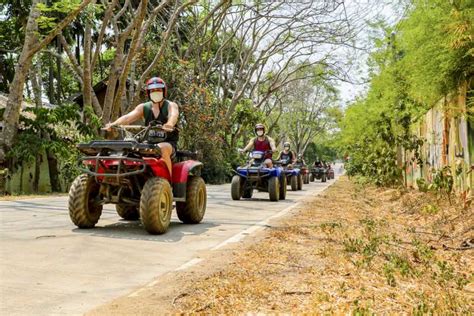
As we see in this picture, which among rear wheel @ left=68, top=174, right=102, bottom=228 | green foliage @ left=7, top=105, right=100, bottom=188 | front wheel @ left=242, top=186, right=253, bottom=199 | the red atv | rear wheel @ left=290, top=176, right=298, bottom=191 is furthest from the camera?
rear wheel @ left=290, top=176, right=298, bottom=191

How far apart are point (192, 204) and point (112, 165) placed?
1.57 m

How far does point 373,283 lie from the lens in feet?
14.1

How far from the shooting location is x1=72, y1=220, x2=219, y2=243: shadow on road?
22.2ft

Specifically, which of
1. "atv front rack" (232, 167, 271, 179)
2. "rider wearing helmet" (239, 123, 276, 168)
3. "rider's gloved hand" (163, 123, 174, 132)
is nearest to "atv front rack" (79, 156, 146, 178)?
"rider's gloved hand" (163, 123, 174, 132)

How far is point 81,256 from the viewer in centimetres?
535

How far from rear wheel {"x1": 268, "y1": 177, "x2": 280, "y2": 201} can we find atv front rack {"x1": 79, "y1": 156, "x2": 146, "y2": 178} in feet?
24.1

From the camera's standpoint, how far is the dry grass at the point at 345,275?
3.65 meters

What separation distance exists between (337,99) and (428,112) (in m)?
39.2

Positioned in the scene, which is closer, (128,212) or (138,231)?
(138,231)

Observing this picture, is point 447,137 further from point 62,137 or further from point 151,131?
point 62,137

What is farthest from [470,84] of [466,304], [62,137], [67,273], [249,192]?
[62,137]

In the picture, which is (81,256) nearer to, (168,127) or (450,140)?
(168,127)

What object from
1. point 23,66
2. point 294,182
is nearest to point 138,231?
point 23,66

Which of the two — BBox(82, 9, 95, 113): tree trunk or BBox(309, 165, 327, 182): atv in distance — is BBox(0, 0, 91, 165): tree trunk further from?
BBox(309, 165, 327, 182): atv in distance
